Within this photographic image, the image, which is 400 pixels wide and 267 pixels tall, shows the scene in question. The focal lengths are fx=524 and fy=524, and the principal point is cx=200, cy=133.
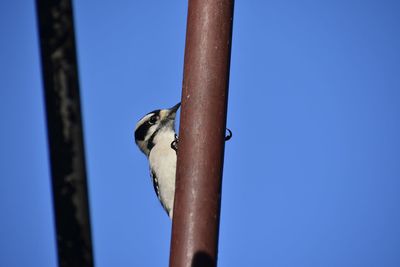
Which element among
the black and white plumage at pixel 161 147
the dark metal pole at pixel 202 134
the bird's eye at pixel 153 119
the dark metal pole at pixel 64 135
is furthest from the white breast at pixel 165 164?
the dark metal pole at pixel 64 135

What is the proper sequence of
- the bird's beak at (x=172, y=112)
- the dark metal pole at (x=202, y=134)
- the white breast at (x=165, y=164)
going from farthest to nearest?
1. the bird's beak at (x=172, y=112)
2. the white breast at (x=165, y=164)
3. the dark metal pole at (x=202, y=134)

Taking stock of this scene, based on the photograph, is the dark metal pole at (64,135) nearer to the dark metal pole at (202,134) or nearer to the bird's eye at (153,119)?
the dark metal pole at (202,134)

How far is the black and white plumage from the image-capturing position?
6.41 metres

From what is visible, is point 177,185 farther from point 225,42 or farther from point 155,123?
point 155,123

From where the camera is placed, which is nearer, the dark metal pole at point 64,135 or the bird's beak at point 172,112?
Answer: the dark metal pole at point 64,135

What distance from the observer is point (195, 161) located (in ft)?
9.49

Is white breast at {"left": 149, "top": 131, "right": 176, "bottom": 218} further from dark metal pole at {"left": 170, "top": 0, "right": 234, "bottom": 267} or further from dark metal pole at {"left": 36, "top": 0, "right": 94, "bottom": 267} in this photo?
dark metal pole at {"left": 36, "top": 0, "right": 94, "bottom": 267}

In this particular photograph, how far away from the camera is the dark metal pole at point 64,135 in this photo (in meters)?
1.39

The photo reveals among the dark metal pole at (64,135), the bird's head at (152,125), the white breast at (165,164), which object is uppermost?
the dark metal pole at (64,135)

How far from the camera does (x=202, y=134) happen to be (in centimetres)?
289

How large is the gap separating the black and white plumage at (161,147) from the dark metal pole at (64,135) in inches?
192

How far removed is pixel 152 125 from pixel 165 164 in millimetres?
798

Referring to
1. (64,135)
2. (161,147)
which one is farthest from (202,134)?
(161,147)

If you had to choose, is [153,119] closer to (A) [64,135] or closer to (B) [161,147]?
(B) [161,147]
